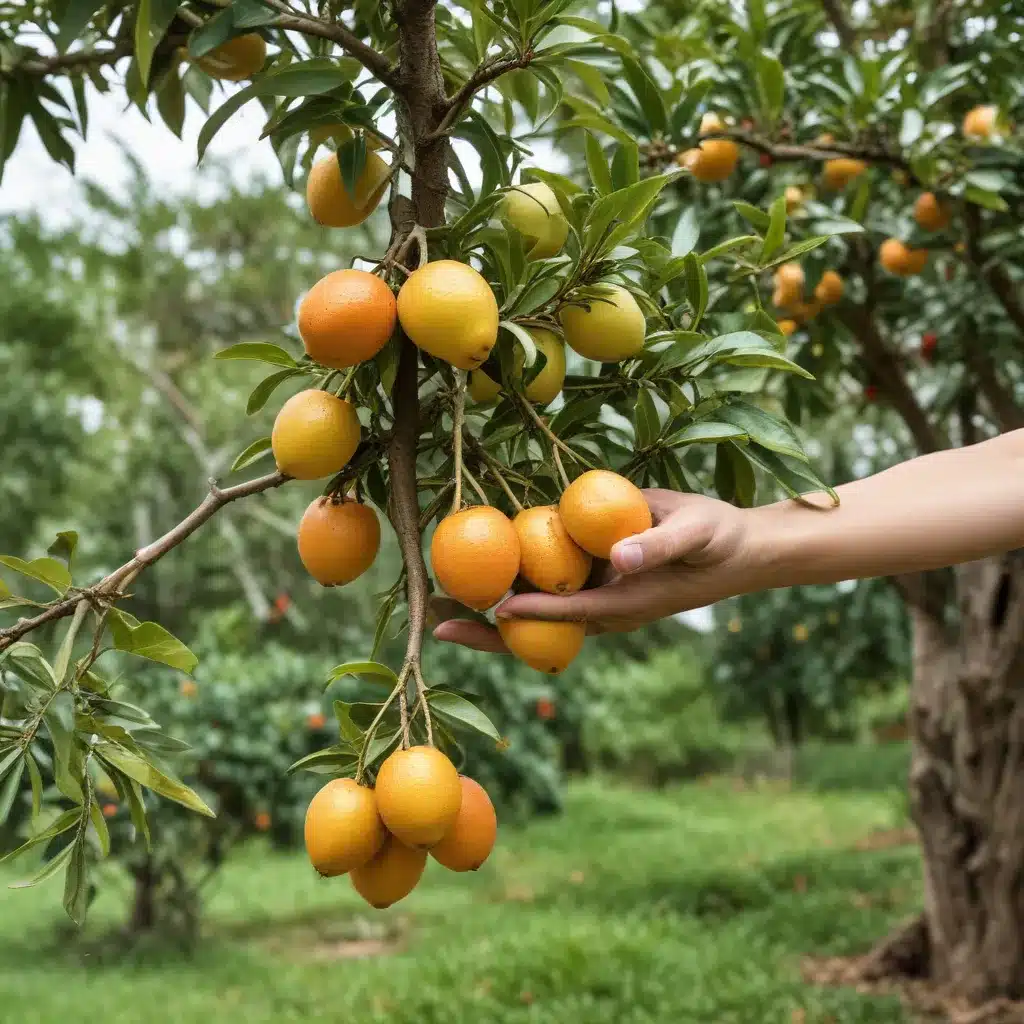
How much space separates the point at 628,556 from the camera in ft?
3.16

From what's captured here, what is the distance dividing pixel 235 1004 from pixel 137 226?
38.8 feet

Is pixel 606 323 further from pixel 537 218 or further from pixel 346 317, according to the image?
pixel 346 317

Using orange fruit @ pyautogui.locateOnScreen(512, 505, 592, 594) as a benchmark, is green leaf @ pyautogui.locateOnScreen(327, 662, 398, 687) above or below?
below

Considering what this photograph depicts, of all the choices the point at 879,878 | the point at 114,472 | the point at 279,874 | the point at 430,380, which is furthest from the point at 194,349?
the point at 430,380

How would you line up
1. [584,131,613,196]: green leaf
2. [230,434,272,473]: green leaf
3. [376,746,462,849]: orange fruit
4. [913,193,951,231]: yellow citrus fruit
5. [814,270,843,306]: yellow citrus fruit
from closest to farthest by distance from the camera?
[376,746,462,849]: orange fruit < [584,131,613,196]: green leaf < [230,434,272,473]: green leaf < [814,270,843,306]: yellow citrus fruit < [913,193,951,231]: yellow citrus fruit

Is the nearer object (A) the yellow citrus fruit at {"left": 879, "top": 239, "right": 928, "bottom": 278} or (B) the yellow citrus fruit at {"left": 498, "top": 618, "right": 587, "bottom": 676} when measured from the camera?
(B) the yellow citrus fruit at {"left": 498, "top": 618, "right": 587, "bottom": 676}

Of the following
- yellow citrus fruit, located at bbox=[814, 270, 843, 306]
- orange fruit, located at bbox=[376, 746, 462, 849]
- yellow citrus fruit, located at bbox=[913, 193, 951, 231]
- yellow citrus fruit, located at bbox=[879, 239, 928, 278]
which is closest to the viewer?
orange fruit, located at bbox=[376, 746, 462, 849]

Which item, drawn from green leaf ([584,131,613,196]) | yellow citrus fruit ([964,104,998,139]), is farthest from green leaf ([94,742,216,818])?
yellow citrus fruit ([964,104,998,139])

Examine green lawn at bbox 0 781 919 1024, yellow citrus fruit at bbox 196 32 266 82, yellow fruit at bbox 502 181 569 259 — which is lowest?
green lawn at bbox 0 781 919 1024

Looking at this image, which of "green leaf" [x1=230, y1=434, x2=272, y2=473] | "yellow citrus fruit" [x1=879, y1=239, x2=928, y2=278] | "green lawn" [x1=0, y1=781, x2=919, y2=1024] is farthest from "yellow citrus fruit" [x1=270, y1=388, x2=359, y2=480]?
"green lawn" [x1=0, y1=781, x2=919, y2=1024]

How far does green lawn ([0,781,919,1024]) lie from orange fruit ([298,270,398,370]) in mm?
2831

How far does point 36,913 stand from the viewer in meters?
5.66

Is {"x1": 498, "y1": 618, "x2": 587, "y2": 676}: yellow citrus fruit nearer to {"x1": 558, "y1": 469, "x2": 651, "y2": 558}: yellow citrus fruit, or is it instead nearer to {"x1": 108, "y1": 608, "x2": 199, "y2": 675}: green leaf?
{"x1": 558, "y1": 469, "x2": 651, "y2": 558}: yellow citrus fruit

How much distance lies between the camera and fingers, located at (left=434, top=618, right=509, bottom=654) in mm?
1155
